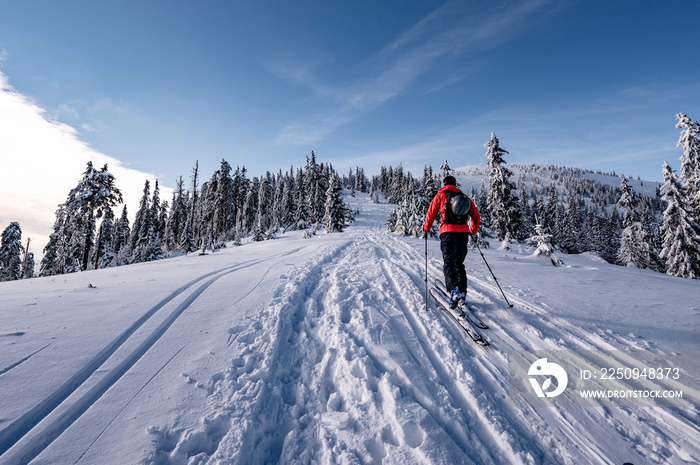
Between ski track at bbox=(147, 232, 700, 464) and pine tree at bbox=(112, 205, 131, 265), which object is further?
pine tree at bbox=(112, 205, 131, 265)

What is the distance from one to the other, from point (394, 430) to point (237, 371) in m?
1.93

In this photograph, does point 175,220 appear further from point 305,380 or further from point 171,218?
point 305,380

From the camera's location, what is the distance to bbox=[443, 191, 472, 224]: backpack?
16.5 ft

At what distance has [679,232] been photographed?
19.1m

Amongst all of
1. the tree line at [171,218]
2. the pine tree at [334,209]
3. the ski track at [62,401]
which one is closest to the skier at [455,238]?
the ski track at [62,401]

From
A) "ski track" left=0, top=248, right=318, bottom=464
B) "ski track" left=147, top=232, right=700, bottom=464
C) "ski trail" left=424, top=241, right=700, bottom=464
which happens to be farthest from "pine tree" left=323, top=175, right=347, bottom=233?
"ski trail" left=424, top=241, right=700, bottom=464

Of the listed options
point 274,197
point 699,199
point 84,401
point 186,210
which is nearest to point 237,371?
point 84,401

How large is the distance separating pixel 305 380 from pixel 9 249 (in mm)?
45191

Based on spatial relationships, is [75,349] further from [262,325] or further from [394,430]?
[394,430]

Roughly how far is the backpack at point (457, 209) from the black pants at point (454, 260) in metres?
0.28

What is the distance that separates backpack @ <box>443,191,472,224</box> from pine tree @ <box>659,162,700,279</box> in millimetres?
25668

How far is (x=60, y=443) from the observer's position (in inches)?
78.0

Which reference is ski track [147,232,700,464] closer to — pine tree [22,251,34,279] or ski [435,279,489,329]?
ski [435,279,489,329]

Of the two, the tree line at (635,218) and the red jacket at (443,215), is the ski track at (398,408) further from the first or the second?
the tree line at (635,218)
